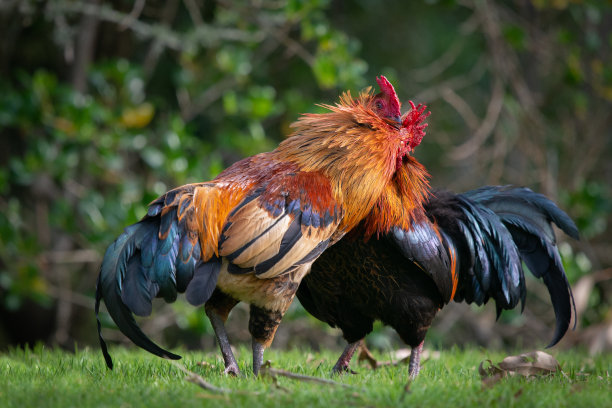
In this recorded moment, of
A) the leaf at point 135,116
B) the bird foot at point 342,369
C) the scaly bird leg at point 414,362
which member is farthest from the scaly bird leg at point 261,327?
the leaf at point 135,116

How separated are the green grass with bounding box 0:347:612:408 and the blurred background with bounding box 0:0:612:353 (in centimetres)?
256

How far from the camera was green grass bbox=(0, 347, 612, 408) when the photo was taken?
342cm

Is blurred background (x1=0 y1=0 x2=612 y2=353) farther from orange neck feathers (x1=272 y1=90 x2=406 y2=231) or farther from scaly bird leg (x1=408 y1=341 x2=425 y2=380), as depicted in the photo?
scaly bird leg (x1=408 y1=341 x2=425 y2=380)

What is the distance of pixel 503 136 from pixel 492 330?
107 inches

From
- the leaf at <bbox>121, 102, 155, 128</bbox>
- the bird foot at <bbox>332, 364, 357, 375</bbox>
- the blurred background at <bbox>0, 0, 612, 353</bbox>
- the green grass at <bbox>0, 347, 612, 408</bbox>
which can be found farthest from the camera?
the leaf at <bbox>121, 102, 155, 128</bbox>

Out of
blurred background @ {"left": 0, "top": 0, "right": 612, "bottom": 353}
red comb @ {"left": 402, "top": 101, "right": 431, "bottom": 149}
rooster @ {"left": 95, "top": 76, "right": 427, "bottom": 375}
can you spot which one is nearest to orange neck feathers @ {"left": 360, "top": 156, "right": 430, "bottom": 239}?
rooster @ {"left": 95, "top": 76, "right": 427, "bottom": 375}

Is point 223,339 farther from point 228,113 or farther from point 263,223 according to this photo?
point 228,113

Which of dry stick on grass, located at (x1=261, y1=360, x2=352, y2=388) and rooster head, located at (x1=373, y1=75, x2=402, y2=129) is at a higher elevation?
rooster head, located at (x1=373, y1=75, x2=402, y2=129)

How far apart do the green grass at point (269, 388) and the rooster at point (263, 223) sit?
30cm

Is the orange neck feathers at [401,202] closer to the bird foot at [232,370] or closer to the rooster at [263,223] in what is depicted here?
the rooster at [263,223]

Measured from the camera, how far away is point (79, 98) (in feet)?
23.8

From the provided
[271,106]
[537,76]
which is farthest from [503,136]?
[271,106]

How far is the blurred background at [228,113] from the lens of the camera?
24.0 feet

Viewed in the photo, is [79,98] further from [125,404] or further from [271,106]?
[125,404]
